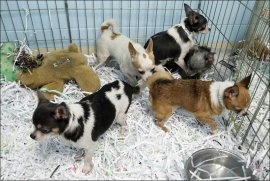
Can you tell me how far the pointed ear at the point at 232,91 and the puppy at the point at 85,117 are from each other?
2.94 feet

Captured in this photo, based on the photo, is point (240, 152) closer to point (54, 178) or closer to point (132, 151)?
point (132, 151)

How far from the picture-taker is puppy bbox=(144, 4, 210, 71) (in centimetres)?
348

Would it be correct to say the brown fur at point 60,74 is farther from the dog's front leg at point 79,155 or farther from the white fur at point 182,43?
the white fur at point 182,43

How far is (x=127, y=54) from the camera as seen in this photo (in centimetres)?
331

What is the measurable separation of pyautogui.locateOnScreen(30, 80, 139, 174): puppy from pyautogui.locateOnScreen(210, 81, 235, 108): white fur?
2.57 ft

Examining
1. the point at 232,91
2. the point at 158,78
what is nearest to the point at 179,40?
the point at 158,78

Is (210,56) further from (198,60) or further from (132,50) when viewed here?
(132,50)

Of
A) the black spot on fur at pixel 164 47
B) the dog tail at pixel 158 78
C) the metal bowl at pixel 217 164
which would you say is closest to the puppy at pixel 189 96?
the dog tail at pixel 158 78

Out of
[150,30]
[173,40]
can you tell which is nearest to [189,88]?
[173,40]

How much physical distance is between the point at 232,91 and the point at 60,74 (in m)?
1.92

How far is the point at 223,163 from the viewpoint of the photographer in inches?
101

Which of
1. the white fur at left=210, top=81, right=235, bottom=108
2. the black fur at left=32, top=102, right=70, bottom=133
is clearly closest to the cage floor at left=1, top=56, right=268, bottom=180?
the white fur at left=210, top=81, right=235, bottom=108

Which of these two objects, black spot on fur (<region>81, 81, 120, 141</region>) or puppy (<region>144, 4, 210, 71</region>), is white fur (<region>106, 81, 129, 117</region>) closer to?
black spot on fur (<region>81, 81, 120, 141</region>)

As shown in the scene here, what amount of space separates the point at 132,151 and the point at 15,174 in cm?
106
